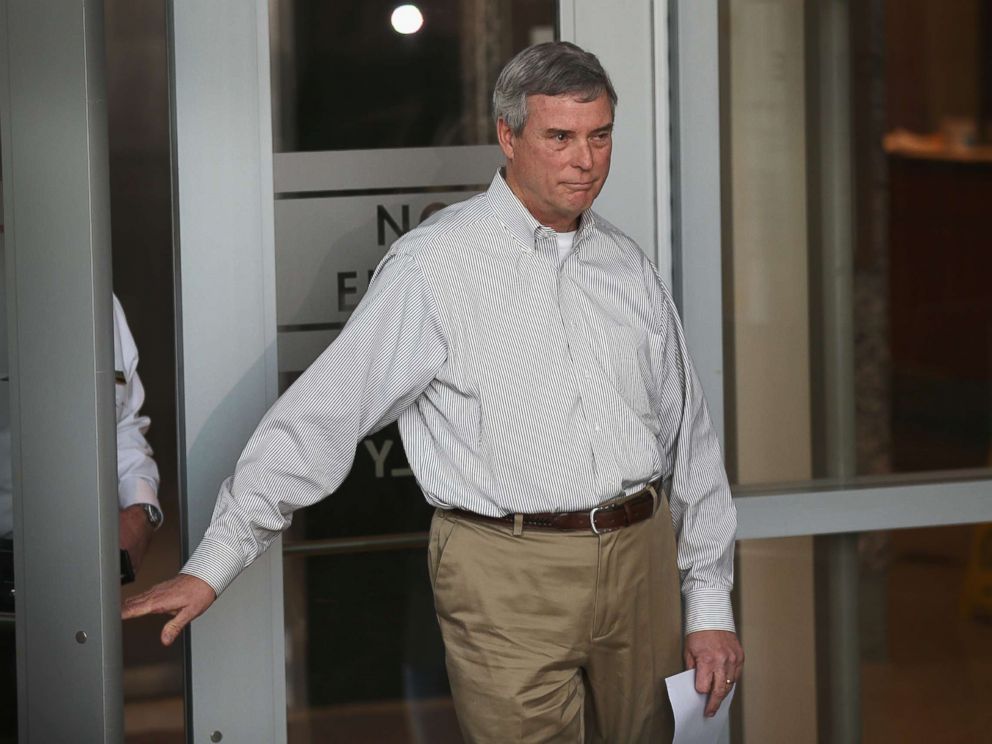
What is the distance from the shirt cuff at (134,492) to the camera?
8.29 ft

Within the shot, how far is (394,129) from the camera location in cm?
271

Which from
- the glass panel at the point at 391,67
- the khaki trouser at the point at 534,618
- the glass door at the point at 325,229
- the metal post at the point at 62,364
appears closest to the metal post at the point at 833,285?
the glass door at the point at 325,229

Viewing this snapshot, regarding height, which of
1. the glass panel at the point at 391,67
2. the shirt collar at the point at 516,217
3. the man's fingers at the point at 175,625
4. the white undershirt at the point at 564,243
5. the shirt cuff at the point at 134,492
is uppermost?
the glass panel at the point at 391,67

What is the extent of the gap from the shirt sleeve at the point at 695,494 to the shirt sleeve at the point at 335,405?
468mm

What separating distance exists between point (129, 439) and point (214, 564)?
617 millimetres

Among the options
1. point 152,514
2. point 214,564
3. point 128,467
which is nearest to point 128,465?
point 128,467

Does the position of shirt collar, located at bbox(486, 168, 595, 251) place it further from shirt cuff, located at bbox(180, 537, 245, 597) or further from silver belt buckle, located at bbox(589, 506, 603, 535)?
shirt cuff, located at bbox(180, 537, 245, 597)

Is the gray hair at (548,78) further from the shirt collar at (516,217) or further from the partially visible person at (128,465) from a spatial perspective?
the partially visible person at (128,465)

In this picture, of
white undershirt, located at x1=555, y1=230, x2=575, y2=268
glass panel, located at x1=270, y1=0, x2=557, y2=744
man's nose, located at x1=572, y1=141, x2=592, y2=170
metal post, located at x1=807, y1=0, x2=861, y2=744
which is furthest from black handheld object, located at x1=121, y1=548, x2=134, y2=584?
metal post, located at x1=807, y1=0, x2=861, y2=744

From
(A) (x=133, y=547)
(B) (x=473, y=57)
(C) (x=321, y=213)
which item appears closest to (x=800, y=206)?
(B) (x=473, y=57)

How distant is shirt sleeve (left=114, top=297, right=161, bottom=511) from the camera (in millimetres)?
2529

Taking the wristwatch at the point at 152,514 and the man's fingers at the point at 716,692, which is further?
the wristwatch at the point at 152,514

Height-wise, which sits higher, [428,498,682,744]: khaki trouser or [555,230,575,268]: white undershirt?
[555,230,575,268]: white undershirt

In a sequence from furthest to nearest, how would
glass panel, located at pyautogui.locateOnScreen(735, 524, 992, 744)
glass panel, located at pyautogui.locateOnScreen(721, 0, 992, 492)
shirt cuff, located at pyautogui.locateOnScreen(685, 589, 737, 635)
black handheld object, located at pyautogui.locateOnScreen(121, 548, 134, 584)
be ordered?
glass panel, located at pyautogui.locateOnScreen(735, 524, 992, 744), glass panel, located at pyautogui.locateOnScreen(721, 0, 992, 492), shirt cuff, located at pyautogui.locateOnScreen(685, 589, 737, 635), black handheld object, located at pyautogui.locateOnScreen(121, 548, 134, 584)
